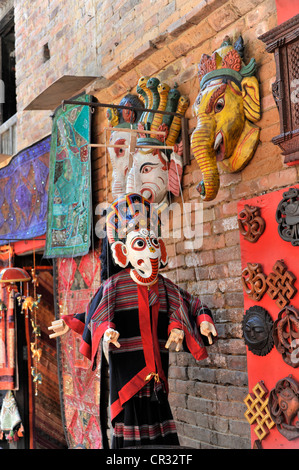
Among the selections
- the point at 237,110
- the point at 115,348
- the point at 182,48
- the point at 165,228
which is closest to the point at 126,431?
the point at 115,348

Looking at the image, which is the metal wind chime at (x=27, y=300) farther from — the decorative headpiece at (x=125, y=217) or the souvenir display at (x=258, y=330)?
the souvenir display at (x=258, y=330)

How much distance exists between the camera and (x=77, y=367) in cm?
529

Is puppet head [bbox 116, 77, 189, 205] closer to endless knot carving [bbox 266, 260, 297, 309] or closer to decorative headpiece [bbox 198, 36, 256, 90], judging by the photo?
decorative headpiece [bbox 198, 36, 256, 90]

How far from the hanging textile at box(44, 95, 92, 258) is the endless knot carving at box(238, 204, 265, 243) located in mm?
1958

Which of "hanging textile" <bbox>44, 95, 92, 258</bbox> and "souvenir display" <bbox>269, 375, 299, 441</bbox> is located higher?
"hanging textile" <bbox>44, 95, 92, 258</bbox>

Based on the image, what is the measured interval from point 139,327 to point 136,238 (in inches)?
19.6

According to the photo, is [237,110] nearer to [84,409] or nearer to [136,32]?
[136,32]

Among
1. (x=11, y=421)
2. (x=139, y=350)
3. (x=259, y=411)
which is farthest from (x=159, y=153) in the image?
(x=11, y=421)

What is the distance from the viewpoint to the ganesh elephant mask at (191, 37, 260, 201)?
3.28 m

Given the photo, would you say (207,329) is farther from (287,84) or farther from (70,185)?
(70,185)

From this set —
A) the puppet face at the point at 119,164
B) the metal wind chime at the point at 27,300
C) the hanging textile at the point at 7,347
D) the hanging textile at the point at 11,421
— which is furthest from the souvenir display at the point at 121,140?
the hanging textile at the point at 11,421

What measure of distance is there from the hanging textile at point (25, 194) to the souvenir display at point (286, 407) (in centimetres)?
334

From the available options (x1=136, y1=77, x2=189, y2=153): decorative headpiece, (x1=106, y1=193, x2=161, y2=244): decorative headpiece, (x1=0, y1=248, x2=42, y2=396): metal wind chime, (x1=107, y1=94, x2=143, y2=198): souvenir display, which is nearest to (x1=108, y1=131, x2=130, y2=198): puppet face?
(x1=107, y1=94, x2=143, y2=198): souvenir display

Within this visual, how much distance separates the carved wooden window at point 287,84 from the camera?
2820mm
